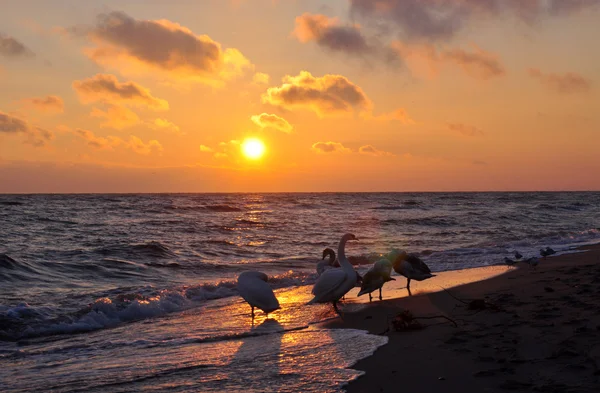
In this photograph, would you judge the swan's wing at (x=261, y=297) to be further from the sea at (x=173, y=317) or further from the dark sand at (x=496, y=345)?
the dark sand at (x=496, y=345)

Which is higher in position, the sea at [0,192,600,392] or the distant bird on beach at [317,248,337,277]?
the distant bird on beach at [317,248,337,277]

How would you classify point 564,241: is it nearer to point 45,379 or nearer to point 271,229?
point 271,229

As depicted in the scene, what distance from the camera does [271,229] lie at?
108ft

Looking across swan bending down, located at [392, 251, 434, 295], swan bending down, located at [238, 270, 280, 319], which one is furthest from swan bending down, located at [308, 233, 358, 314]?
swan bending down, located at [392, 251, 434, 295]

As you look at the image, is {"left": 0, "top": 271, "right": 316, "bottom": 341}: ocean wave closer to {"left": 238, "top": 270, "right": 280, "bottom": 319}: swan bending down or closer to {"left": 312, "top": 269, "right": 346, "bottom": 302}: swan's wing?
{"left": 238, "top": 270, "right": 280, "bottom": 319}: swan bending down

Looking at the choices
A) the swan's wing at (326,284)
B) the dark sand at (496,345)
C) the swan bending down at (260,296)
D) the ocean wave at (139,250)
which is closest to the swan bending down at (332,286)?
the swan's wing at (326,284)

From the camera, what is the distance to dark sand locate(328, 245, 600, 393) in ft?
16.5

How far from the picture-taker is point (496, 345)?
20.1 feet

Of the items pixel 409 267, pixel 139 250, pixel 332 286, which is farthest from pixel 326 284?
pixel 139 250

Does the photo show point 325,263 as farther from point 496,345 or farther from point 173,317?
point 496,345

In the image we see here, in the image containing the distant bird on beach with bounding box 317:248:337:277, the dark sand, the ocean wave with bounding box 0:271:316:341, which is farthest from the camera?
the distant bird on beach with bounding box 317:248:337:277

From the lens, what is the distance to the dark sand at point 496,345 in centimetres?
502

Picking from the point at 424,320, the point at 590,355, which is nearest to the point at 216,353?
the point at 424,320

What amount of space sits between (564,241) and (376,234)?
32.1ft
